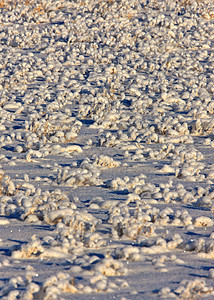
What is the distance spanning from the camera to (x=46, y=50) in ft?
33.1

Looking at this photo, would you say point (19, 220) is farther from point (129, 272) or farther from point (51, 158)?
point (51, 158)

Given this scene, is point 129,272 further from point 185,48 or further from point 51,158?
point 185,48

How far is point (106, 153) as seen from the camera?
559 cm

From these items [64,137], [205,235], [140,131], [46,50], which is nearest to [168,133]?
[140,131]

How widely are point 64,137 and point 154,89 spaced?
2.53 metres

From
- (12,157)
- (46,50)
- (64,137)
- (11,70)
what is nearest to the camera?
(12,157)

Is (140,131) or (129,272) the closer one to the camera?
(129,272)

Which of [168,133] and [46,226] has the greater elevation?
[168,133]

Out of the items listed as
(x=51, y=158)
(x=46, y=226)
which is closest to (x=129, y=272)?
(x=46, y=226)

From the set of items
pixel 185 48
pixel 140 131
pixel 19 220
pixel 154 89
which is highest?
pixel 185 48

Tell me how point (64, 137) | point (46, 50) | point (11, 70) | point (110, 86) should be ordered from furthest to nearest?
point (46, 50)
point (11, 70)
point (110, 86)
point (64, 137)

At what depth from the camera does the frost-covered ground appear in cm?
283

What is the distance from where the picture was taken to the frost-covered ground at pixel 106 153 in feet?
9.29

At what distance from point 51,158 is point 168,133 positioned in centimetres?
177
